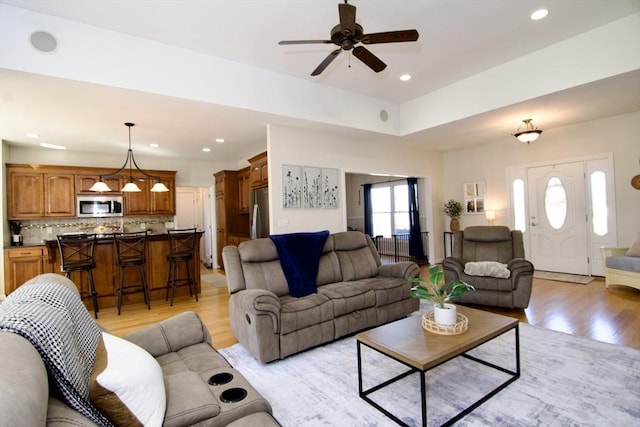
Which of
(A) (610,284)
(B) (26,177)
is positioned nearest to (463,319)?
(A) (610,284)

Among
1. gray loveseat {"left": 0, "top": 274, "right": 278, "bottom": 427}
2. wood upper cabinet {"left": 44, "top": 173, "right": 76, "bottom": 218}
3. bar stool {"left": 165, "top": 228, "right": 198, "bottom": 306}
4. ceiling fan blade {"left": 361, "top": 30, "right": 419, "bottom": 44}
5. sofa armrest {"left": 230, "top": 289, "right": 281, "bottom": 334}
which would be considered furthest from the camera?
wood upper cabinet {"left": 44, "top": 173, "right": 76, "bottom": 218}

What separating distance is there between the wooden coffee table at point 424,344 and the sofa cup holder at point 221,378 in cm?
94

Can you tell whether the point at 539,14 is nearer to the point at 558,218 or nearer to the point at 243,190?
the point at 558,218

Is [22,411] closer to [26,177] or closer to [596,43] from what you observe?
[596,43]

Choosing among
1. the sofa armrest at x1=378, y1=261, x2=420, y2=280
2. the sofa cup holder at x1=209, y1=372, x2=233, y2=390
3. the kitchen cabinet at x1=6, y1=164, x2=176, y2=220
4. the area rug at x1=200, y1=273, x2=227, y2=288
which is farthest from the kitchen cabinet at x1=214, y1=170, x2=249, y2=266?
the sofa cup holder at x1=209, y1=372, x2=233, y2=390

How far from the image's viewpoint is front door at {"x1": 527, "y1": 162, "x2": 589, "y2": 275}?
5555 mm

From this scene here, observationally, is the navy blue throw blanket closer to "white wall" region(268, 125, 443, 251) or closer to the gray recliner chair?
"white wall" region(268, 125, 443, 251)

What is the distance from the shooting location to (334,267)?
12.5 ft

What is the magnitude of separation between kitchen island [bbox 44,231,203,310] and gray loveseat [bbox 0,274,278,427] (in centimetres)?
314

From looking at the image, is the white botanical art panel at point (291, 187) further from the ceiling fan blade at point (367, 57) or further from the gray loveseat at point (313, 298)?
the ceiling fan blade at point (367, 57)

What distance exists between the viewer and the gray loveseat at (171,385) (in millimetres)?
629

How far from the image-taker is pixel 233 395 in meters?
1.40

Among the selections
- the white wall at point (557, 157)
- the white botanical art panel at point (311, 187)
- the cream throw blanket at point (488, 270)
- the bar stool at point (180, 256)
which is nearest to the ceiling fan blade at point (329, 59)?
the white botanical art panel at point (311, 187)

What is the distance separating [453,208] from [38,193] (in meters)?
8.27
